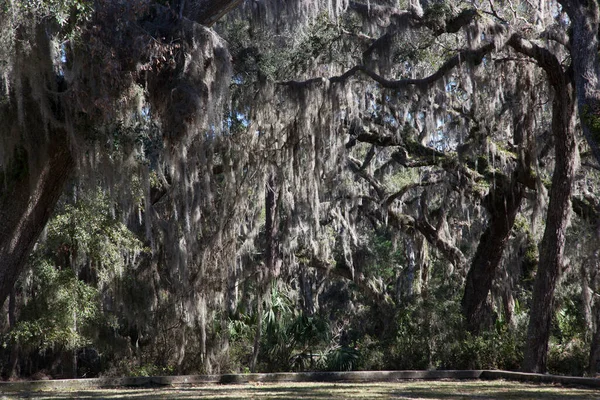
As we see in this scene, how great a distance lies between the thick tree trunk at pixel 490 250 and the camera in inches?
563

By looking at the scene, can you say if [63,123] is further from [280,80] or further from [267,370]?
[267,370]

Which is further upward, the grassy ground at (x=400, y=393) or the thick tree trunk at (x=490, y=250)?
the thick tree trunk at (x=490, y=250)

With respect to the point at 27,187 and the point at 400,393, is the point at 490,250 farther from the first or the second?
the point at 27,187

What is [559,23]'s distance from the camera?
475 inches

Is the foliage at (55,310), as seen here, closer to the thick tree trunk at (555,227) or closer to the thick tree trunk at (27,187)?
the thick tree trunk at (27,187)

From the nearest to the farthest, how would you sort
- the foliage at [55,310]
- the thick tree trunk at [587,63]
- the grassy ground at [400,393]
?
the grassy ground at [400,393] → the thick tree trunk at [587,63] → the foliage at [55,310]

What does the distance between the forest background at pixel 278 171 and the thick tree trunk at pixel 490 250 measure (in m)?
0.05

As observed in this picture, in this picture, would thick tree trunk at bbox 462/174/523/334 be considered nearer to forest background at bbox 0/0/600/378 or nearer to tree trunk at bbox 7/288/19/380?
forest background at bbox 0/0/600/378

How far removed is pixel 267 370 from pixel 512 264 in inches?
261

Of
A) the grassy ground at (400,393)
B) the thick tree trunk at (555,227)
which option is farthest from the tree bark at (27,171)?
the thick tree trunk at (555,227)

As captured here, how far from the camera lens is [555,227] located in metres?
11.5

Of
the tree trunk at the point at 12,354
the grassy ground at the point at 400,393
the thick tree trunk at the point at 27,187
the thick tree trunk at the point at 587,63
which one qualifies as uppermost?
the thick tree trunk at the point at 587,63

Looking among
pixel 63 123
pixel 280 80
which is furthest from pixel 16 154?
pixel 280 80

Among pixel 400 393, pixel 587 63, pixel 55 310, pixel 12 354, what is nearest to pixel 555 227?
pixel 587 63
